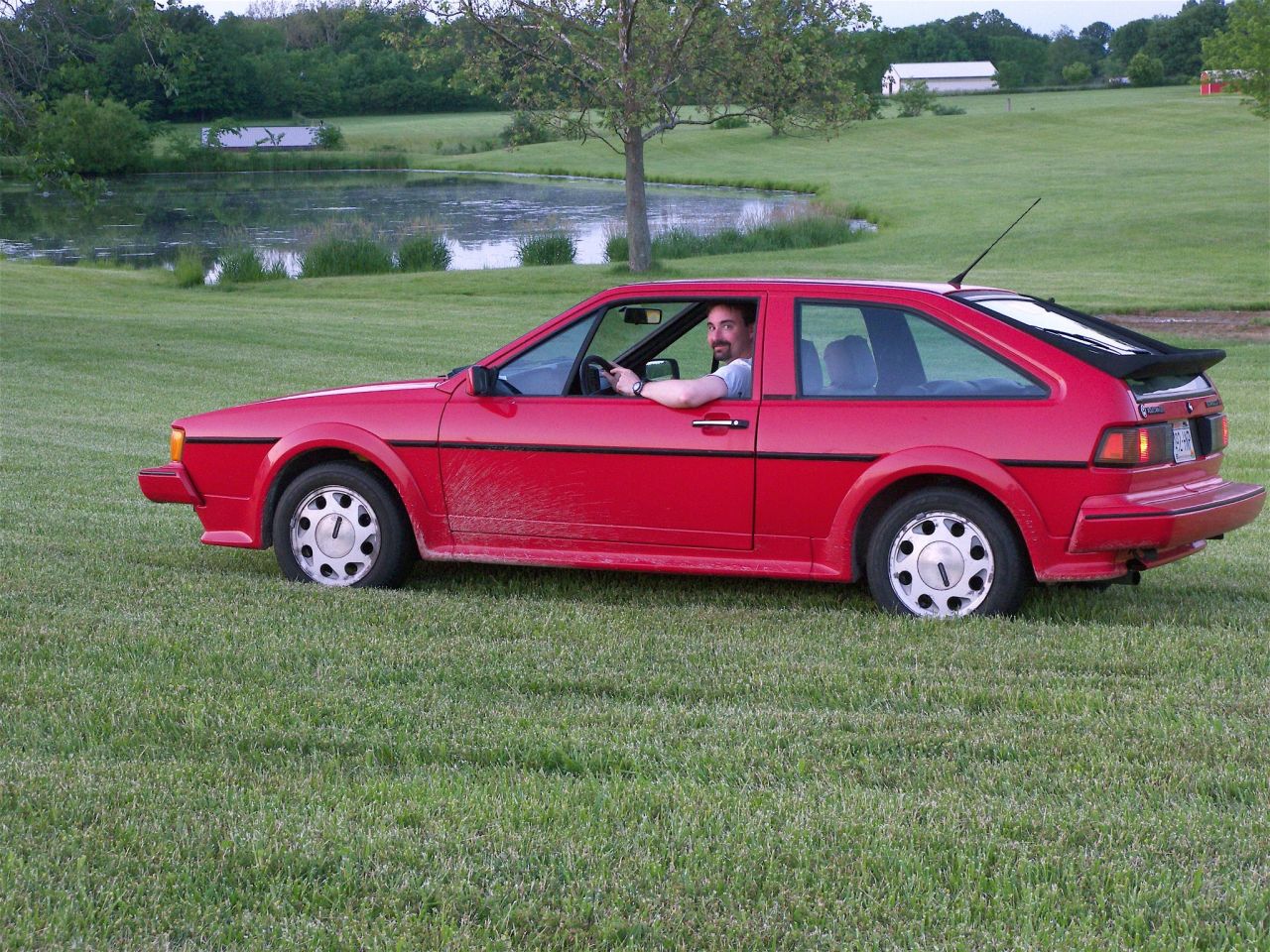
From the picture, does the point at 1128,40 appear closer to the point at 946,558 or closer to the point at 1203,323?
the point at 1203,323

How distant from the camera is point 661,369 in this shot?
7203 mm

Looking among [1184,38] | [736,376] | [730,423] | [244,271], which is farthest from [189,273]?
[1184,38]

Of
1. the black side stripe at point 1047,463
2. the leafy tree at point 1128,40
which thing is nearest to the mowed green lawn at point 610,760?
the black side stripe at point 1047,463

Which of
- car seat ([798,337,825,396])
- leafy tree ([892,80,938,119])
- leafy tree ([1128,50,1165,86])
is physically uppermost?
leafy tree ([1128,50,1165,86])

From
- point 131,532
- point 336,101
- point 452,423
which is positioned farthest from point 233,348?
point 336,101

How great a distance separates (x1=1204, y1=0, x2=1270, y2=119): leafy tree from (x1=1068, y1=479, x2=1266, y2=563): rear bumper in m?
33.4

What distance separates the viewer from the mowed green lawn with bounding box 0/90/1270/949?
3441 millimetres

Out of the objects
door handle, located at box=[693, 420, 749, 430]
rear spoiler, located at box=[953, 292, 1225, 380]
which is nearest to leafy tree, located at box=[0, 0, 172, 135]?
door handle, located at box=[693, 420, 749, 430]

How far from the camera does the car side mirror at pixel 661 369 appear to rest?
718 cm

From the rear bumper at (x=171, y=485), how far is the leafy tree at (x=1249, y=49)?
112 ft

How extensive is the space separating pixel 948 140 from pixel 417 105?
74369 mm

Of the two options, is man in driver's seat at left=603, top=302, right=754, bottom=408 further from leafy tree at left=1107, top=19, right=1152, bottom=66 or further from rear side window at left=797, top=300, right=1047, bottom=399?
leafy tree at left=1107, top=19, right=1152, bottom=66

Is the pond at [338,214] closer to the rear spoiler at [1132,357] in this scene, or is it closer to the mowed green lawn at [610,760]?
the mowed green lawn at [610,760]

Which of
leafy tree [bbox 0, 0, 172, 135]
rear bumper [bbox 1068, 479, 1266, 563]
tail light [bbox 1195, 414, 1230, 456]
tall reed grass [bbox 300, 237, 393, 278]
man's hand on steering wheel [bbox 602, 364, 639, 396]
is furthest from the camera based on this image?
tall reed grass [bbox 300, 237, 393, 278]
